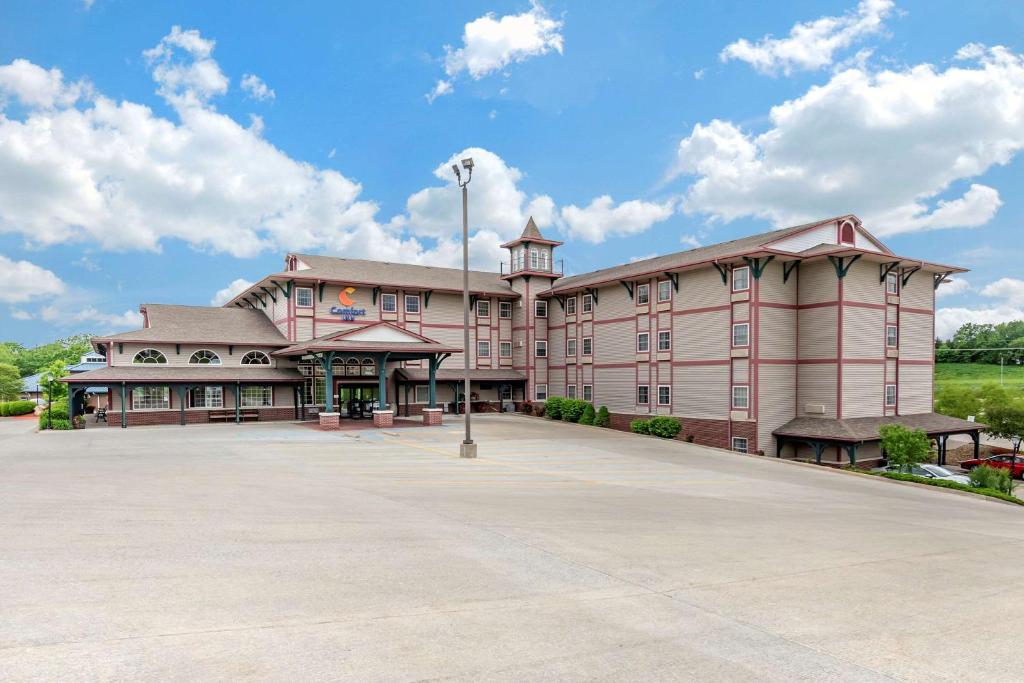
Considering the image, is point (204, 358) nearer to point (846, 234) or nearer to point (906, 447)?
point (906, 447)

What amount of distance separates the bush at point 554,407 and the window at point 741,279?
46.3 ft

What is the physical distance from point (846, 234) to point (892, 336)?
612cm

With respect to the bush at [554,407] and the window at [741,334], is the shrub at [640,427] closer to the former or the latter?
the bush at [554,407]

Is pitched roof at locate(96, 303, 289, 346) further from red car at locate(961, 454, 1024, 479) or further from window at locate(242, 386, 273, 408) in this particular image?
red car at locate(961, 454, 1024, 479)

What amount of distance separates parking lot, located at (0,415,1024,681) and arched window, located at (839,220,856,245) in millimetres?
21168

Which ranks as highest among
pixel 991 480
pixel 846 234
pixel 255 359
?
pixel 846 234

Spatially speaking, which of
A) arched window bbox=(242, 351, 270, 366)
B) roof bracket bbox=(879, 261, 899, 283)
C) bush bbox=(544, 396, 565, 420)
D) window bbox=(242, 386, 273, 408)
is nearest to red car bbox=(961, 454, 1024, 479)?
roof bracket bbox=(879, 261, 899, 283)

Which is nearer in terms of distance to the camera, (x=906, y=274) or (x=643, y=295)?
(x=906, y=274)

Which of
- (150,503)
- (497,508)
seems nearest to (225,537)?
(150,503)

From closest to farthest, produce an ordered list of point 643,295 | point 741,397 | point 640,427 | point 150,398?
1. point 741,397
2. point 150,398
3. point 640,427
4. point 643,295

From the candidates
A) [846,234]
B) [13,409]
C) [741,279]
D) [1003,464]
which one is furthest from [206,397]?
[1003,464]

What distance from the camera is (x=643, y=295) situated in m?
38.1

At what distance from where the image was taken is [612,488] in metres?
16.3

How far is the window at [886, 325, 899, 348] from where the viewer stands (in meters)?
33.3
